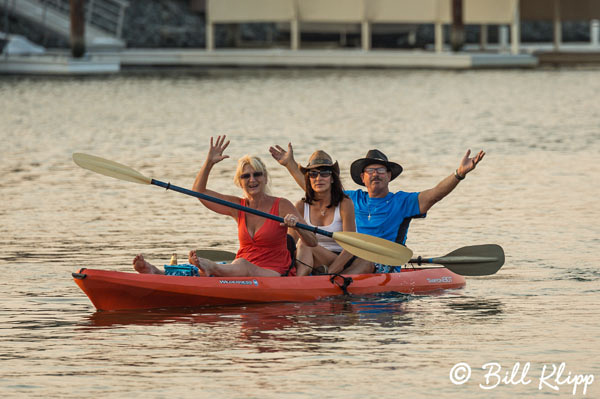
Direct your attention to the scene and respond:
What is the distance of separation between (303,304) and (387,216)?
1081mm

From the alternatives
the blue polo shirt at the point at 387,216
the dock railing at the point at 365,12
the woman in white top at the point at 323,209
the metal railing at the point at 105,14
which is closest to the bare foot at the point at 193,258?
the woman in white top at the point at 323,209

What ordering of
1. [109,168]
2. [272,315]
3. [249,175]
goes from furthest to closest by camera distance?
[109,168] < [272,315] < [249,175]

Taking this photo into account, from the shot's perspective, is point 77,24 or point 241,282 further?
point 77,24

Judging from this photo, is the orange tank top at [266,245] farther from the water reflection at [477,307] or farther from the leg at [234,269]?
the water reflection at [477,307]

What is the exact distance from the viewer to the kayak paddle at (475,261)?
40.8ft

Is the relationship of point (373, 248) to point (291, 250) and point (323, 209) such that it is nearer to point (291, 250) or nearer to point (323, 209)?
point (323, 209)

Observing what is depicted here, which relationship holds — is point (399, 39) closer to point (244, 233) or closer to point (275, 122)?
point (275, 122)

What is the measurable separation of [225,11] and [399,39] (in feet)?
36.9

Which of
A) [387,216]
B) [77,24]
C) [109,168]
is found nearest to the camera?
[387,216]

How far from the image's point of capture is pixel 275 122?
106 feet

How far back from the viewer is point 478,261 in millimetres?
12477

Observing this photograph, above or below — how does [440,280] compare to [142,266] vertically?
below

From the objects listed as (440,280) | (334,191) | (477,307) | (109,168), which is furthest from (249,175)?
(440,280)

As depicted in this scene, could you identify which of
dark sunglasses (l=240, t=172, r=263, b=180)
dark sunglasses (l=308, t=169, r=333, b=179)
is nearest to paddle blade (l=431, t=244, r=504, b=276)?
dark sunglasses (l=308, t=169, r=333, b=179)
